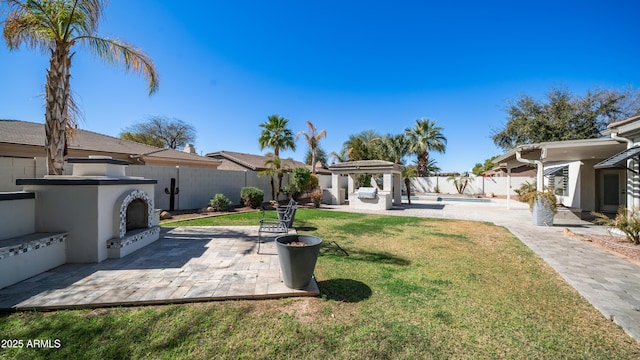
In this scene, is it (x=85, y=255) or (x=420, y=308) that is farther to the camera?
(x=85, y=255)

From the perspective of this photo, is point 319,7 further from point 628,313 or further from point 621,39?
point 621,39

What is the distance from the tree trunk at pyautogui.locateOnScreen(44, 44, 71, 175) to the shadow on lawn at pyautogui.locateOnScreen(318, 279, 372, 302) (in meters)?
7.08

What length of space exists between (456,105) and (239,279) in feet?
79.3

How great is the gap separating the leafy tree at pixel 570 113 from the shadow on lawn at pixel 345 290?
2510 cm

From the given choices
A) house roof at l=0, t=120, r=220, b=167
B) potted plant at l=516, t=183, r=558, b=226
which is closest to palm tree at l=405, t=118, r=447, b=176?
potted plant at l=516, t=183, r=558, b=226

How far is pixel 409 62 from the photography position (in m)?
16.1

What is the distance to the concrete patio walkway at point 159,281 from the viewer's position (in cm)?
336

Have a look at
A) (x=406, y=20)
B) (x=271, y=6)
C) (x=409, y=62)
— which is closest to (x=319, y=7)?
(x=271, y=6)

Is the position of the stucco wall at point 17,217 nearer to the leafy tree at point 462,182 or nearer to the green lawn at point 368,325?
the green lawn at point 368,325

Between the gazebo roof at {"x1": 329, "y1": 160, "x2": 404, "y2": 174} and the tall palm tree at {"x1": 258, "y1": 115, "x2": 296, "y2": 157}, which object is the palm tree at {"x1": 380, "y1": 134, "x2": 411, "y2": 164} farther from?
the tall palm tree at {"x1": 258, "y1": 115, "x2": 296, "y2": 157}

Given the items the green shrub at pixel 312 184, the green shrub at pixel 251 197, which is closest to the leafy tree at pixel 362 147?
the green shrub at pixel 312 184

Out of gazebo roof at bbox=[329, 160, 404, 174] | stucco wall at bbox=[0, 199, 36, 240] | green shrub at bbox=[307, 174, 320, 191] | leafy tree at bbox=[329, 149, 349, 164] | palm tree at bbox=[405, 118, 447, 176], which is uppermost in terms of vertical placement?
palm tree at bbox=[405, 118, 447, 176]

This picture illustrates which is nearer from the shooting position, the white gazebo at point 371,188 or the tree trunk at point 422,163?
the white gazebo at point 371,188

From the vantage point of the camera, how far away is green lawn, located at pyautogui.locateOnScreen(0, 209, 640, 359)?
2471mm
